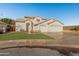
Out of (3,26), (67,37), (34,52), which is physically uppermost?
(3,26)

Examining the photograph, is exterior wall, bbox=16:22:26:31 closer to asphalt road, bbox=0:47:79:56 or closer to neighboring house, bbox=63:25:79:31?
asphalt road, bbox=0:47:79:56

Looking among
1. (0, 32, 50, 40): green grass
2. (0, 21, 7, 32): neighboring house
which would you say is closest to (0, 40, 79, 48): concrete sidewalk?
(0, 32, 50, 40): green grass

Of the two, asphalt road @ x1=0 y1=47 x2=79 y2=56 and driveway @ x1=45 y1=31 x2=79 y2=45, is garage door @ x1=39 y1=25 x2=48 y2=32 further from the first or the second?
asphalt road @ x1=0 y1=47 x2=79 y2=56

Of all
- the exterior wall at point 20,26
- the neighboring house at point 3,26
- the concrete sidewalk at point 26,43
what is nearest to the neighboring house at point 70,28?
the concrete sidewalk at point 26,43

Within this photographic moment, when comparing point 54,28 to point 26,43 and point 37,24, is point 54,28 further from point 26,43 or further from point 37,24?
point 26,43

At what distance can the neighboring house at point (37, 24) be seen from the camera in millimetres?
3764

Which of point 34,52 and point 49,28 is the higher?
point 49,28

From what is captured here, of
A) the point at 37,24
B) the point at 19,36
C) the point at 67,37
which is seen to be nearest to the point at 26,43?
the point at 19,36

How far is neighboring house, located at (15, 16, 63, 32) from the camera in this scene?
376cm

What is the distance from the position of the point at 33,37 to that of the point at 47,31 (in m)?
0.15

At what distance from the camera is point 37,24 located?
378 cm

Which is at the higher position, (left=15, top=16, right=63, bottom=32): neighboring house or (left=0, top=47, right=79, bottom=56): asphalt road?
(left=15, top=16, right=63, bottom=32): neighboring house

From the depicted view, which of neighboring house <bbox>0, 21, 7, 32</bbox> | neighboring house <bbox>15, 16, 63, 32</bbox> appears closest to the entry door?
neighboring house <bbox>15, 16, 63, 32</bbox>

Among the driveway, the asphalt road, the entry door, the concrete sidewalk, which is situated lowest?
the asphalt road
